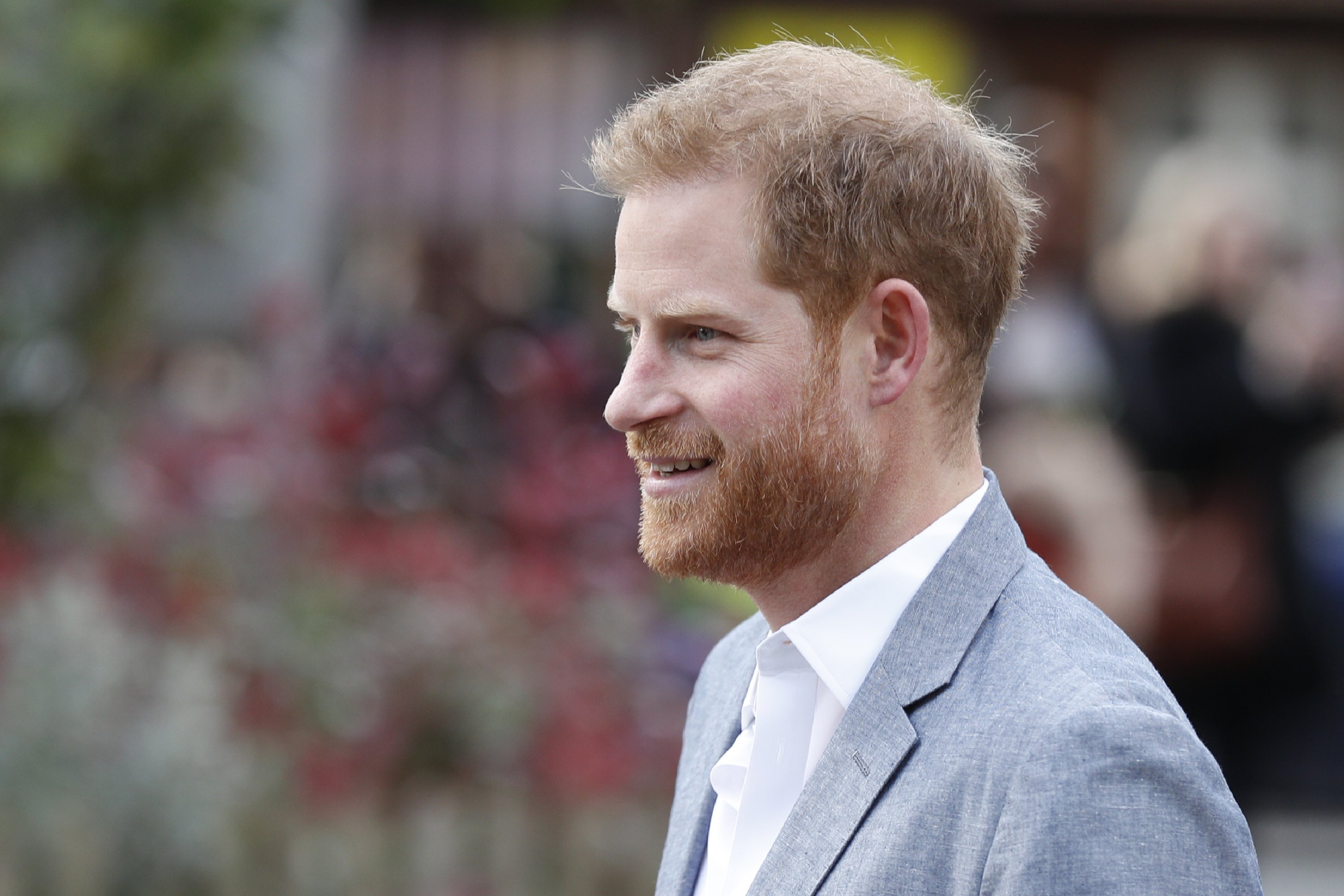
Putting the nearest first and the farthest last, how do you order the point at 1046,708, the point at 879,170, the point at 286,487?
the point at 1046,708 < the point at 879,170 < the point at 286,487

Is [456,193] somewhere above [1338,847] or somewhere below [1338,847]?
above

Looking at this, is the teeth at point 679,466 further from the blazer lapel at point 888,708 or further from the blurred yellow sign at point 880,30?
the blurred yellow sign at point 880,30

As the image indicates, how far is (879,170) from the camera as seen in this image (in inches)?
65.4

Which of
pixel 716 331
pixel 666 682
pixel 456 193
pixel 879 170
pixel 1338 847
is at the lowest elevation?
pixel 1338 847

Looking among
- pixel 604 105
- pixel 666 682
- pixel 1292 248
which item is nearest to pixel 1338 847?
pixel 666 682

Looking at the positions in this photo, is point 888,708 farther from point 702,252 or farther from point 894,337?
point 702,252

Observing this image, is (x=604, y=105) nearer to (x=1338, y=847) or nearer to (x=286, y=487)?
(x=286, y=487)

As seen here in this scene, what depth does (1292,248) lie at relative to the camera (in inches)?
341

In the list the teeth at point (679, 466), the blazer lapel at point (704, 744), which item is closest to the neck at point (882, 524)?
the teeth at point (679, 466)

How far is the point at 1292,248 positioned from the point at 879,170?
25.3ft

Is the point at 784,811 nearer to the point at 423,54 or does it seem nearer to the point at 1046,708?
the point at 1046,708

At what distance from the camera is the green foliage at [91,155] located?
207 inches

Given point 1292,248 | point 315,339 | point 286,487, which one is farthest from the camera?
point 1292,248

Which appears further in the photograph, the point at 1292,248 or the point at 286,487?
the point at 1292,248
